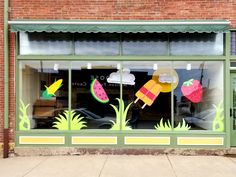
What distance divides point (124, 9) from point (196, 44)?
2.32 metres

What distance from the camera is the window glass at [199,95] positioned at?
11.7m

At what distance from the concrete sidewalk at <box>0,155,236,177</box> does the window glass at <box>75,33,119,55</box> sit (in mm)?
2996

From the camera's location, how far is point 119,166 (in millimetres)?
10055

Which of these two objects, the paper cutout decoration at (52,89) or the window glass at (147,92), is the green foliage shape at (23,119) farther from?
the window glass at (147,92)

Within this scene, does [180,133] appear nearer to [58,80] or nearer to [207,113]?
[207,113]

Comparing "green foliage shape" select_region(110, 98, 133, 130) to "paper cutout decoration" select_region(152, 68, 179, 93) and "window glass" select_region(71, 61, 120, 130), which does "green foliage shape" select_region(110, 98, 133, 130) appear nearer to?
"window glass" select_region(71, 61, 120, 130)

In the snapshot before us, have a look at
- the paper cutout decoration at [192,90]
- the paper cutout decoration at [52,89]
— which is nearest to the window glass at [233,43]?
the paper cutout decoration at [192,90]

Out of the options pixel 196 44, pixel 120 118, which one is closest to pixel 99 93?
pixel 120 118

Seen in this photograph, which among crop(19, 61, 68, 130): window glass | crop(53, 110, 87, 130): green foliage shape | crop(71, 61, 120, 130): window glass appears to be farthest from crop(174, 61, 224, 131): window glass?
crop(19, 61, 68, 130): window glass

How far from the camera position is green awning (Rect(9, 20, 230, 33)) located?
11.2 m

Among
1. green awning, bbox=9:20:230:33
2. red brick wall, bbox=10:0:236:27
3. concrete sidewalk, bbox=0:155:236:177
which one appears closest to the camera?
concrete sidewalk, bbox=0:155:236:177

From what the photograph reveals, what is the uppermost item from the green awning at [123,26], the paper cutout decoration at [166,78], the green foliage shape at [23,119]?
the green awning at [123,26]

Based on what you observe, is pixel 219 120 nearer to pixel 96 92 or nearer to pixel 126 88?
pixel 126 88

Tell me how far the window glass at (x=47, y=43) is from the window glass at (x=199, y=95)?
10.6 feet
